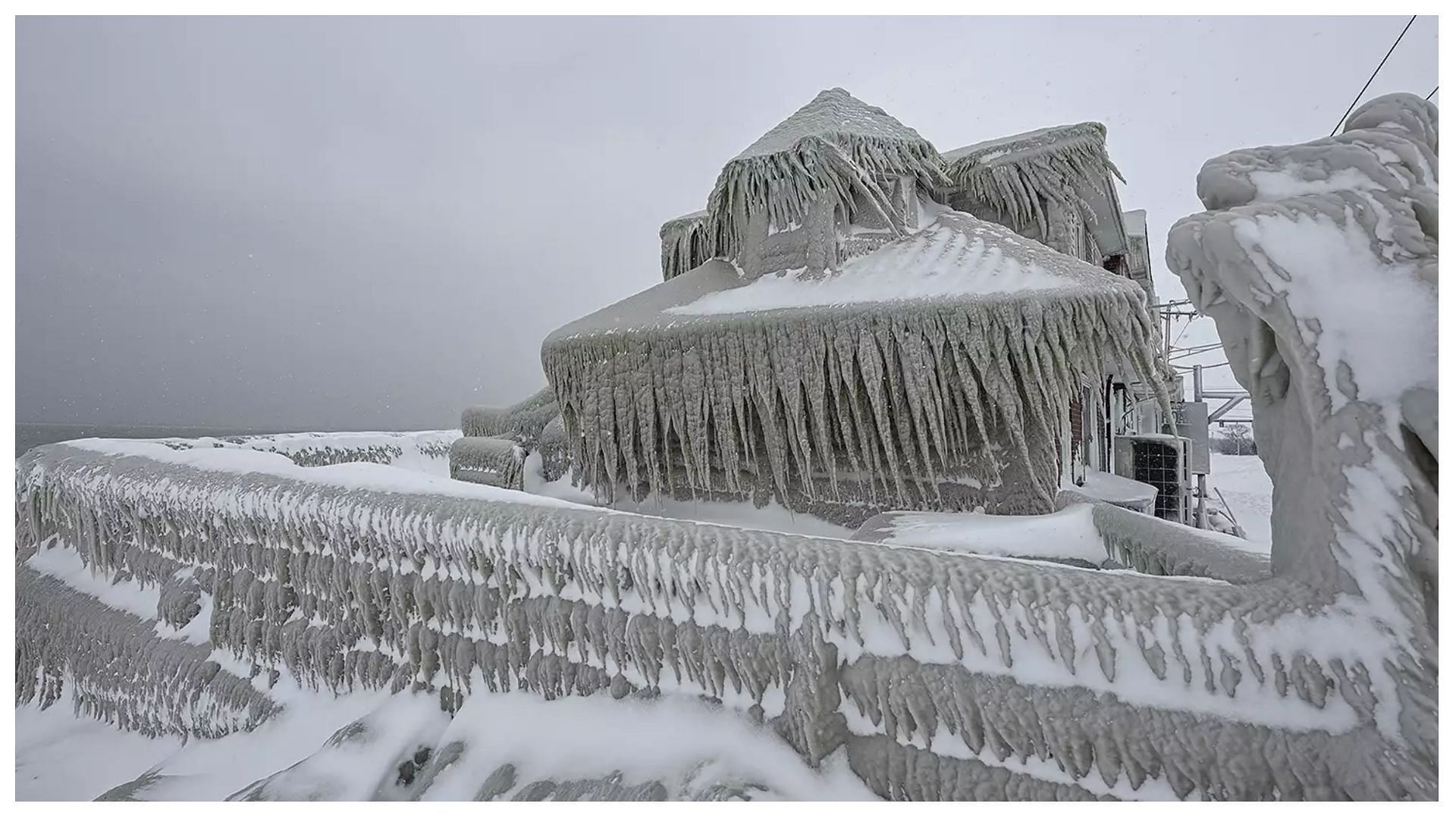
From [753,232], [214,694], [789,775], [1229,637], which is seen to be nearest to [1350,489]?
[1229,637]

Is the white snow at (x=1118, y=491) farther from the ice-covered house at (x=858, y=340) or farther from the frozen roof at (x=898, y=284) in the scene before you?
the frozen roof at (x=898, y=284)

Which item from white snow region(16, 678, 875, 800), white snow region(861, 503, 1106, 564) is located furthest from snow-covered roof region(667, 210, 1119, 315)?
white snow region(16, 678, 875, 800)

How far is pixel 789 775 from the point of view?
1.41m

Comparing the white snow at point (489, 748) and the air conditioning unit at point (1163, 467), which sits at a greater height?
the white snow at point (489, 748)

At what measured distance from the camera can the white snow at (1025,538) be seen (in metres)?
2.31

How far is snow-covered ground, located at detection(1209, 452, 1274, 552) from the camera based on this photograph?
14.3 meters

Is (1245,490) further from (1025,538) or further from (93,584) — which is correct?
(93,584)

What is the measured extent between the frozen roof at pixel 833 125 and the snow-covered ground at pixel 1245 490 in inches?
390

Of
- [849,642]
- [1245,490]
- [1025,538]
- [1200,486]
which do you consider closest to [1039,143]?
[1025,538]

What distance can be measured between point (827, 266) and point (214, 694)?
3.90 meters

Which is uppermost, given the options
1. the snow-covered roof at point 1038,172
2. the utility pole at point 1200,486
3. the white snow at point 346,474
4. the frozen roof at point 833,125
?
the frozen roof at point 833,125

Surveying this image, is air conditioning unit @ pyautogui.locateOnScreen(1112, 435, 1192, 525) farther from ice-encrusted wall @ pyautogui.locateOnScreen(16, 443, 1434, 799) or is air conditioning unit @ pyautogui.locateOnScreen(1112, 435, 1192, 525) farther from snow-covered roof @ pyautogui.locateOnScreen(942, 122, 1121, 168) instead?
ice-encrusted wall @ pyautogui.locateOnScreen(16, 443, 1434, 799)

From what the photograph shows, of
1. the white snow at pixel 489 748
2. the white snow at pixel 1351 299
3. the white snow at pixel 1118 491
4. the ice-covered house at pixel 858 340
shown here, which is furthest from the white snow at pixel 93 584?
the white snow at pixel 1118 491

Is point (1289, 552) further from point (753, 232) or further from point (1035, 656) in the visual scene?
point (753, 232)
